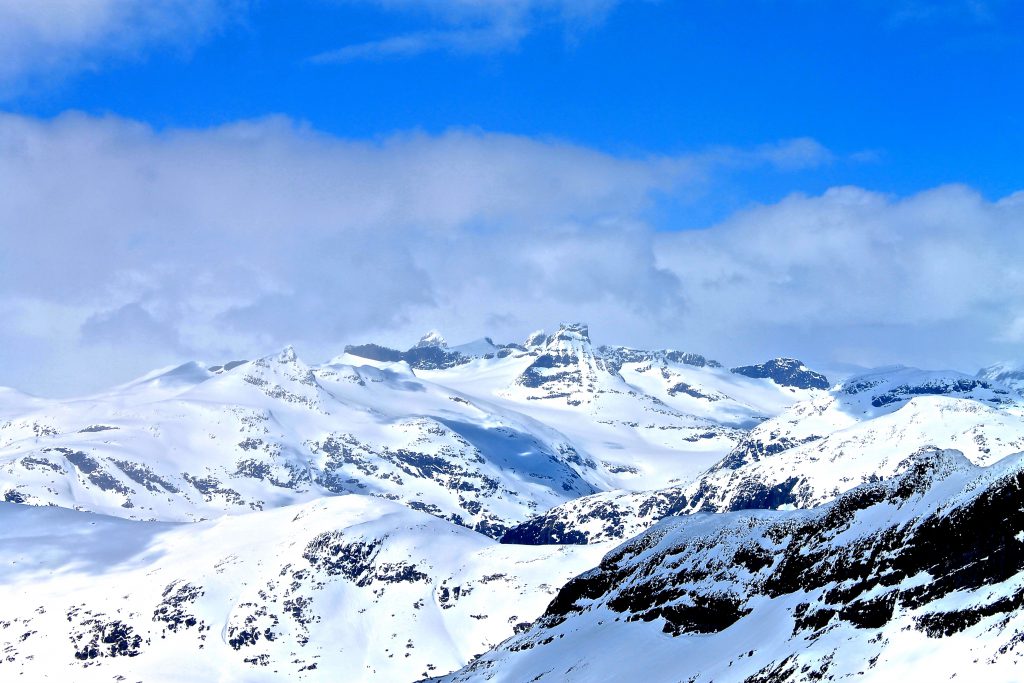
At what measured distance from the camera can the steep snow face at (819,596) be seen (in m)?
85.6

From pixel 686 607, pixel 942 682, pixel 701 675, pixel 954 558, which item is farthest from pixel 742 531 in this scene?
pixel 942 682

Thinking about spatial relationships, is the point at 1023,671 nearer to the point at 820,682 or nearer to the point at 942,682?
the point at 942,682

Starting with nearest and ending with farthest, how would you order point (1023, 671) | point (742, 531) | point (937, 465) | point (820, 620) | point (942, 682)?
point (1023, 671) < point (942, 682) < point (820, 620) < point (937, 465) < point (742, 531)

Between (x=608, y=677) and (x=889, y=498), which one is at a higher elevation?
(x=889, y=498)

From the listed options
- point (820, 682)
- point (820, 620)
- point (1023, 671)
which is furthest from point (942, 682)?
point (820, 620)

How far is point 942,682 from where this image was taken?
77.1 metres

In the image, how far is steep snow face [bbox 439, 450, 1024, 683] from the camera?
281 ft

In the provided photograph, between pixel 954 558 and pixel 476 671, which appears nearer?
pixel 954 558

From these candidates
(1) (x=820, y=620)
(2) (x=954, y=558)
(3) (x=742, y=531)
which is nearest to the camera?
(2) (x=954, y=558)

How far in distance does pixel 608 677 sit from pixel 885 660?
42145 millimetres

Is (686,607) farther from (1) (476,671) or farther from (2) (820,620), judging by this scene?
(1) (476,671)

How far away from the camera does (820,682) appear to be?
290 feet

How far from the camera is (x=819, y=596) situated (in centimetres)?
11025

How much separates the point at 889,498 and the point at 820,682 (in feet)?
125
